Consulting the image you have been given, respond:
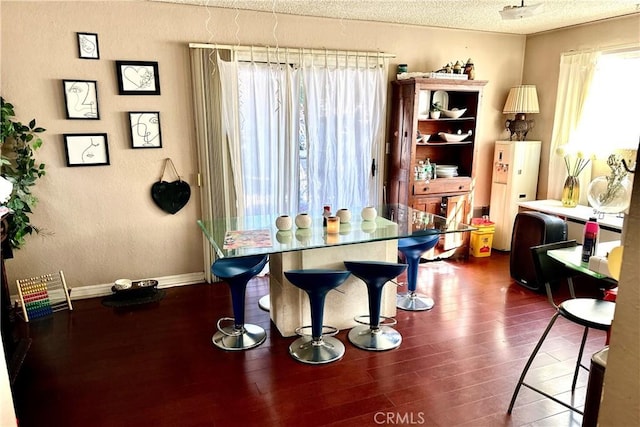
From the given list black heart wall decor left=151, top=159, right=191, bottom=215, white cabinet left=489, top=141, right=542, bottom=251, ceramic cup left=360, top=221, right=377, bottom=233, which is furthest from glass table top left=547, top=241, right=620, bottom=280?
black heart wall decor left=151, top=159, right=191, bottom=215

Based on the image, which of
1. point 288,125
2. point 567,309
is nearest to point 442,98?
point 288,125

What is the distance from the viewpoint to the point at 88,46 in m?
3.47

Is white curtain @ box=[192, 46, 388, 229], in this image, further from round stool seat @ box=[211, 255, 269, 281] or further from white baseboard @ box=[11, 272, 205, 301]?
round stool seat @ box=[211, 255, 269, 281]

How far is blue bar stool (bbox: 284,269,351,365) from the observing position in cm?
262

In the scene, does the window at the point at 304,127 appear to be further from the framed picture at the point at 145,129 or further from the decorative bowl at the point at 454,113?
the decorative bowl at the point at 454,113

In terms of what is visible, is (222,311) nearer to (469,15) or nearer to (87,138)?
(87,138)

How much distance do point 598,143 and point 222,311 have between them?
13.1 ft

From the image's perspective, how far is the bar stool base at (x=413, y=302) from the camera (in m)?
3.53

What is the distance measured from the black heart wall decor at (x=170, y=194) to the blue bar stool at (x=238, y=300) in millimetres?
1156

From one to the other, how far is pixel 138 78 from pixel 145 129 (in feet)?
1.40

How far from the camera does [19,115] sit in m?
3.39

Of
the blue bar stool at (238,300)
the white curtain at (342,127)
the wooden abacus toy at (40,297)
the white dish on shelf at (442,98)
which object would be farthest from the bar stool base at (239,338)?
the white dish on shelf at (442,98)

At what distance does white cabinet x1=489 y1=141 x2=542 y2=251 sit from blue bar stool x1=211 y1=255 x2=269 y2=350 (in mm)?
3145

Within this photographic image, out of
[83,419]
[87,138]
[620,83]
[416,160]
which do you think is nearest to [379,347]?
[83,419]
